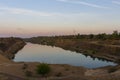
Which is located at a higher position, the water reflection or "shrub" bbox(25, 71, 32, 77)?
"shrub" bbox(25, 71, 32, 77)

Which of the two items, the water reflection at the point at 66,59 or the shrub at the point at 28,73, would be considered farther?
the water reflection at the point at 66,59

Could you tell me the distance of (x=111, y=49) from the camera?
250 ft

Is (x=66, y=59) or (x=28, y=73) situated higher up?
(x=28, y=73)

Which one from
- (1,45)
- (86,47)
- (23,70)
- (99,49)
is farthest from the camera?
(1,45)

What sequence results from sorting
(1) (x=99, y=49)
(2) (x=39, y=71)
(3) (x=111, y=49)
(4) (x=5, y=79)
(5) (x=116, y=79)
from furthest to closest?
(1) (x=99, y=49) < (3) (x=111, y=49) < (2) (x=39, y=71) < (4) (x=5, y=79) < (5) (x=116, y=79)

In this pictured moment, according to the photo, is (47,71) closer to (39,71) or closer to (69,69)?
(39,71)

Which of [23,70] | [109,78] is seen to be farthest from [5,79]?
[23,70]

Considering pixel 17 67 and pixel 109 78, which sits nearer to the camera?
pixel 109 78

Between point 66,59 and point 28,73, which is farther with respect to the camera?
point 66,59

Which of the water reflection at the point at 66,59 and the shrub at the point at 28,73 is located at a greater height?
the shrub at the point at 28,73

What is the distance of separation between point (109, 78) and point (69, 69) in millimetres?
13476

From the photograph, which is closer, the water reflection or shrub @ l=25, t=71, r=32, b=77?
shrub @ l=25, t=71, r=32, b=77

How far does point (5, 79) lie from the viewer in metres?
20.7

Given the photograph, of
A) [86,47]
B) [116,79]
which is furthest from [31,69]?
[86,47]
